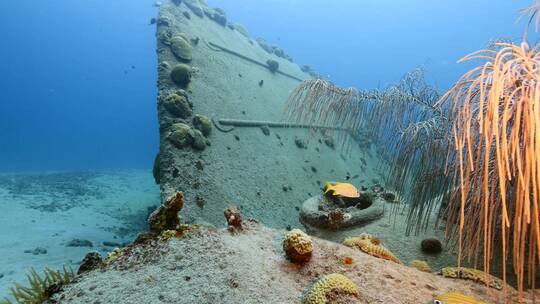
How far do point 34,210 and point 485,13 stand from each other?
6163 inches

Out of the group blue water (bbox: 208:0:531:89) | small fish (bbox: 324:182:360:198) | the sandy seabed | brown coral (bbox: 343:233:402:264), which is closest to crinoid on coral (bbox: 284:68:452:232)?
small fish (bbox: 324:182:360:198)

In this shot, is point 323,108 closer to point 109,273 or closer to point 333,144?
point 109,273

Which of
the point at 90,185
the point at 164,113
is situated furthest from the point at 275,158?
the point at 90,185

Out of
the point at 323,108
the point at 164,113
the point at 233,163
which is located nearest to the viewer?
the point at 323,108

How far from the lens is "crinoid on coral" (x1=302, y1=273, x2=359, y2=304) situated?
2500mm

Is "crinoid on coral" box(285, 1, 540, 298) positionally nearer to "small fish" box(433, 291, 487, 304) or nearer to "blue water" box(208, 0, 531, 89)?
"small fish" box(433, 291, 487, 304)

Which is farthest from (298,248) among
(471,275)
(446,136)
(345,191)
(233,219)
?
(345,191)

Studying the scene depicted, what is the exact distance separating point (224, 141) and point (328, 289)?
22.9 feet

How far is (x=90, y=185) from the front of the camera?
65.8 feet

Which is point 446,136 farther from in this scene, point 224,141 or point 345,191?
point 224,141

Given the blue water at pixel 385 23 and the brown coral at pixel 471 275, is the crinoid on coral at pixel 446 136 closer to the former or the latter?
the brown coral at pixel 471 275

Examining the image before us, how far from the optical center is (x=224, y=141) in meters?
9.10

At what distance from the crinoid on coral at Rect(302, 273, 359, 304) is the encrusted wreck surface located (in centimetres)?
450

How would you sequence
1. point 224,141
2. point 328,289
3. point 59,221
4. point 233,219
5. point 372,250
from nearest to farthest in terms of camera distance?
point 328,289 → point 233,219 → point 372,250 → point 224,141 → point 59,221
